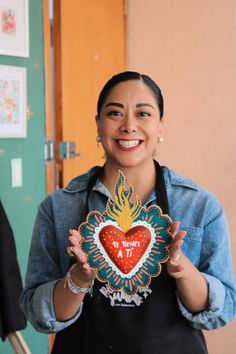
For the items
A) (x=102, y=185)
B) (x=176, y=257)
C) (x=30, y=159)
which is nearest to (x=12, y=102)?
(x=30, y=159)

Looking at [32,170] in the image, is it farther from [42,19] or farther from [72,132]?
[42,19]

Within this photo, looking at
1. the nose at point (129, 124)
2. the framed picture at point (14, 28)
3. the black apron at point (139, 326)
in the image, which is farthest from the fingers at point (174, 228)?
the framed picture at point (14, 28)

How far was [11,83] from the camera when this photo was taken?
200cm

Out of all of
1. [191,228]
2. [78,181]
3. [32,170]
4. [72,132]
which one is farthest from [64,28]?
[191,228]

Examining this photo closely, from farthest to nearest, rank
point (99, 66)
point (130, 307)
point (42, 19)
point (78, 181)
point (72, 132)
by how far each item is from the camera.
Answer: point (99, 66)
point (72, 132)
point (42, 19)
point (78, 181)
point (130, 307)

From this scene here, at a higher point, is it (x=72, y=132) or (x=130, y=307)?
(x=72, y=132)

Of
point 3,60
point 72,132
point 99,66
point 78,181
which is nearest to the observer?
point 78,181

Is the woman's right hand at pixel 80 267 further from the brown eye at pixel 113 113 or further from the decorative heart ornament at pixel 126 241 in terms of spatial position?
the brown eye at pixel 113 113

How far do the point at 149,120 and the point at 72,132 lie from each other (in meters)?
1.40

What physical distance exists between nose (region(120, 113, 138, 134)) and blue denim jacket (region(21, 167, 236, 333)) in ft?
0.50

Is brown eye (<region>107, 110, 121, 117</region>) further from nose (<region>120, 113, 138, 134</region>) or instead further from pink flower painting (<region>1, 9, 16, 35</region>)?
pink flower painting (<region>1, 9, 16, 35</region>)

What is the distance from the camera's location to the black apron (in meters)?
0.93

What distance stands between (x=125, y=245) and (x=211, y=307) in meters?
0.22

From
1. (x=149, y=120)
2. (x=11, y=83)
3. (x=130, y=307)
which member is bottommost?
(x=130, y=307)
